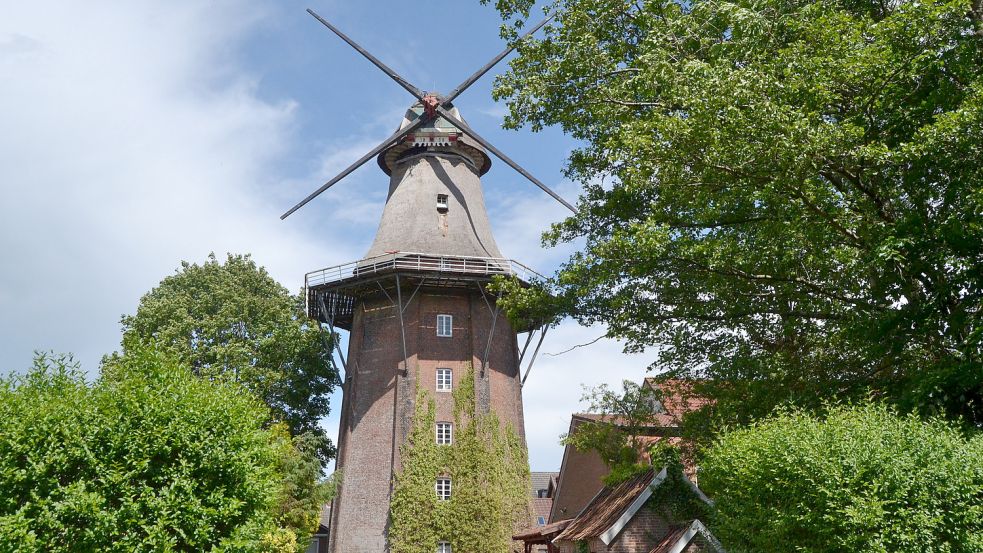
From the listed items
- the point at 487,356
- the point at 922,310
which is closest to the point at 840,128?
the point at 922,310

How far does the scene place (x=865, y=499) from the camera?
11422 mm

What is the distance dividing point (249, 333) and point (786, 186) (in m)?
26.0

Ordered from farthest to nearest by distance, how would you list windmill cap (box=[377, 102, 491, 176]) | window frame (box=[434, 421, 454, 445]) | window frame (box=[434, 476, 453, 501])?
windmill cap (box=[377, 102, 491, 176])
window frame (box=[434, 421, 454, 445])
window frame (box=[434, 476, 453, 501])

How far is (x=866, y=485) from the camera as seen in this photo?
11.5 metres

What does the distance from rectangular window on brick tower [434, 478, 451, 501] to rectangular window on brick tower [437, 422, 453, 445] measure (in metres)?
1.36

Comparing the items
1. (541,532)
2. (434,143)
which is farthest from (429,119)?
(541,532)

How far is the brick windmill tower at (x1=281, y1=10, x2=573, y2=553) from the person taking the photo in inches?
1113

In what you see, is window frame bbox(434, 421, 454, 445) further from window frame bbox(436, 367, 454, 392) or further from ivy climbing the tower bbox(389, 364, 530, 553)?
window frame bbox(436, 367, 454, 392)

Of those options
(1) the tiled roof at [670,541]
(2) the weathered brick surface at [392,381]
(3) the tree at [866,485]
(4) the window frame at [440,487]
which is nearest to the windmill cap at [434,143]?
(2) the weathered brick surface at [392,381]

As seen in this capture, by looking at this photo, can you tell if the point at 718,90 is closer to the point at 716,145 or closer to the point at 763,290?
the point at 716,145

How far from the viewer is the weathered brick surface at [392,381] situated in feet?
91.1

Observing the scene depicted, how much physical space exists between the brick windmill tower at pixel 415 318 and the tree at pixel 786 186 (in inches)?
460

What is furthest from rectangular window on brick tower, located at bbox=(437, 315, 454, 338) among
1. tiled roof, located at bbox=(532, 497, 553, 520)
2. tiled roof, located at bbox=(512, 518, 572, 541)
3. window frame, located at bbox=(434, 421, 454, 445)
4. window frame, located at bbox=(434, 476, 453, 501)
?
tiled roof, located at bbox=(532, 497, 553, 520)

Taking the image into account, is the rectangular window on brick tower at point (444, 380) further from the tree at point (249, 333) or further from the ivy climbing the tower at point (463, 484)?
the tree at point (249, 333)
